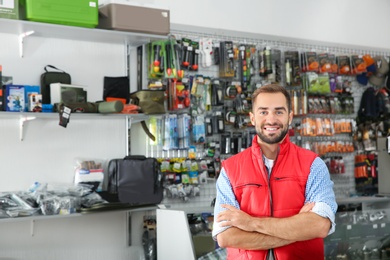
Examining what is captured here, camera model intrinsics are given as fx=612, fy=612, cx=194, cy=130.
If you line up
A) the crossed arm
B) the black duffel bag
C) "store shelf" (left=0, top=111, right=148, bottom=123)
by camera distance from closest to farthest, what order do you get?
the crossed arm, "store shelf" (left=0, top=111, right=148, bottom=123), the black duffel bag

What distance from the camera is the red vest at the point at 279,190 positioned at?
8.16 ft

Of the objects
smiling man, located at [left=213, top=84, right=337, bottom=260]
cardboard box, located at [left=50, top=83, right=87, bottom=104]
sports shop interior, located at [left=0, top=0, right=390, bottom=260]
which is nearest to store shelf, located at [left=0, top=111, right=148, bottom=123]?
sports shop interior, located at [left=0, top=0, right=390, bottom=260]

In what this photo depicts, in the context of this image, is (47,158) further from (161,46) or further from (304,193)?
(304,193)

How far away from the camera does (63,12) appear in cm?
479

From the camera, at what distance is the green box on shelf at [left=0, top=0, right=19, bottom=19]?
459 centimetres

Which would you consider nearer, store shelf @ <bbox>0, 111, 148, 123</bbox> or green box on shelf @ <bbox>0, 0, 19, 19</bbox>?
green box on shelf @ <bbox>0, 0, 19, 19</bbox>

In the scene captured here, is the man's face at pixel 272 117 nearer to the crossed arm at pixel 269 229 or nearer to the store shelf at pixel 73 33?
the crossed arm at pixel 269 229

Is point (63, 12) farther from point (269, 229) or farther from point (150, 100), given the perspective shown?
point (269, 229)

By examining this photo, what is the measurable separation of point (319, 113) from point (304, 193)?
4.73m

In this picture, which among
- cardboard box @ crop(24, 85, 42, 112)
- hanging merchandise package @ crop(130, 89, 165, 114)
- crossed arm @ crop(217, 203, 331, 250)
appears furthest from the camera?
hanging merchandise package @ crop(130, 89, 165, 114)

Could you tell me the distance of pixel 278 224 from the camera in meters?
2.43

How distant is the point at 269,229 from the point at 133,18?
10.3 ft

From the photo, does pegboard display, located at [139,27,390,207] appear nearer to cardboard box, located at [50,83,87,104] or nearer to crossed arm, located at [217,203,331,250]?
cardboard box, located at [50,83,87,104]

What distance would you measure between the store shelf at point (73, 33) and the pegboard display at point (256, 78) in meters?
0.80
